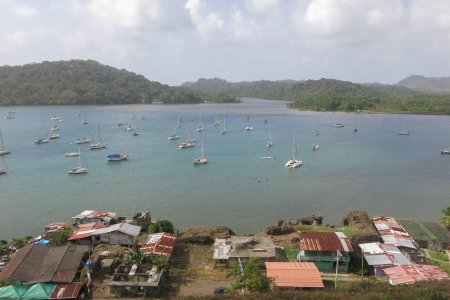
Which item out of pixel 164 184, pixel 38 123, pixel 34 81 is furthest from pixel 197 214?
pixel 34 81

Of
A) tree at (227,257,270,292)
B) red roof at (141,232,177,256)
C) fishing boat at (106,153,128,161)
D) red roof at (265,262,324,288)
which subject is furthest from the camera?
fishing boat at (106,153,128,161)

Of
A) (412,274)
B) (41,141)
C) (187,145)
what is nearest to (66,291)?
(412,274)

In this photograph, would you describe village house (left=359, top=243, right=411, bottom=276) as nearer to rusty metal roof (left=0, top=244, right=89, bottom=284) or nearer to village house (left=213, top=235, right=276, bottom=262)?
village house (left=213, top=235, right=276, bottom=262)

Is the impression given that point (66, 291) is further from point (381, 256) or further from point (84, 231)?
point (381, 256)

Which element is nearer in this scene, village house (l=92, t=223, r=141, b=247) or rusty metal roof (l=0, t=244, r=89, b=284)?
rusty metal roof (l=0, t=244, r=89, b=284)

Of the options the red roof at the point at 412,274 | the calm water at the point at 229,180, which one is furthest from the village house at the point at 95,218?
the red roof at the point at 412,274

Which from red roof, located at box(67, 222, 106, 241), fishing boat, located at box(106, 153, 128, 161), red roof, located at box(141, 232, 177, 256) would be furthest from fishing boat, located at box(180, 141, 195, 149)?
red roof, located at box(141, 232, 177, 256)

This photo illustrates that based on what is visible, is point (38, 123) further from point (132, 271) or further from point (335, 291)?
point (335, 291)
